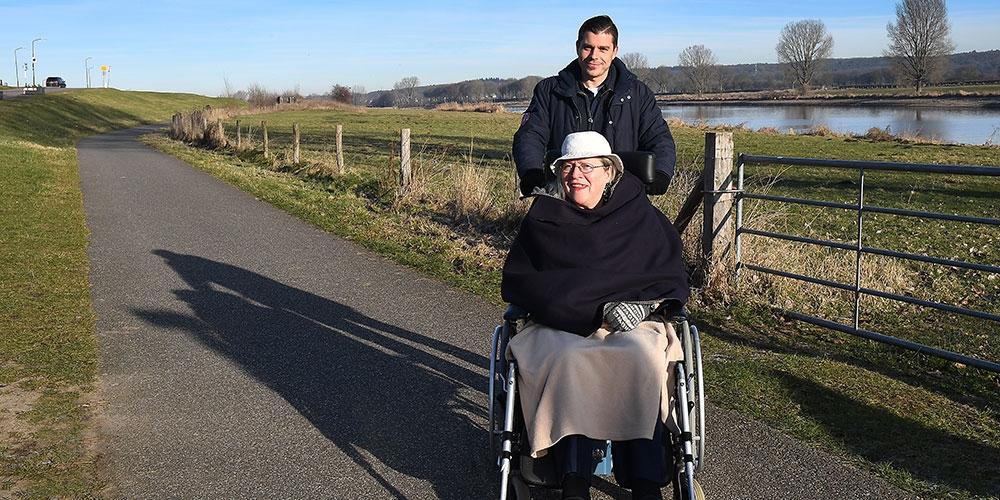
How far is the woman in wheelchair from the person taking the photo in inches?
141

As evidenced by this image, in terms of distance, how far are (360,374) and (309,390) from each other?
428 millimetres

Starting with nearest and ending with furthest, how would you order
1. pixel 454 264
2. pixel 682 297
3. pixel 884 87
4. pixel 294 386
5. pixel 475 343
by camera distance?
pixel 682 297, pixel 294 386, pixel 475 343, pixel 454 264, pixel 884 87

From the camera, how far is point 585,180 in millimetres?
4109

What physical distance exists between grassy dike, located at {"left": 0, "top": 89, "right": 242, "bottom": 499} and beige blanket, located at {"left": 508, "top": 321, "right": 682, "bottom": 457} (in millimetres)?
2063

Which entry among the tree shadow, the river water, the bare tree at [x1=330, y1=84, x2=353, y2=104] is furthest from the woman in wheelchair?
the bare tree at [x1=330, y1=84, x2=353, y2=104]

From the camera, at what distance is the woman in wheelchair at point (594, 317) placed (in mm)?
3578

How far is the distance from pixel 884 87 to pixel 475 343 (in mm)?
107056

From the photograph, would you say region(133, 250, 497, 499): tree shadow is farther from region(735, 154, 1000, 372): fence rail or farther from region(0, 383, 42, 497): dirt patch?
region(735, 154, 1000, 372): fence rail

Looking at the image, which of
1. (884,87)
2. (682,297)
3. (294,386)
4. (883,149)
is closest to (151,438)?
(294,386)

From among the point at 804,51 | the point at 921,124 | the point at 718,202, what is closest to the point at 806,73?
the point at 804,51

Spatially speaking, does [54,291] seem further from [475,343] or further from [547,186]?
[547,186]

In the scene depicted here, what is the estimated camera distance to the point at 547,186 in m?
4.23

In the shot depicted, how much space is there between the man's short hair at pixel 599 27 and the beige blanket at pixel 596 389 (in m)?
1.85

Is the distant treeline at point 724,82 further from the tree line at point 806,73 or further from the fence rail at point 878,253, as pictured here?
the fence rail at point 878,253
